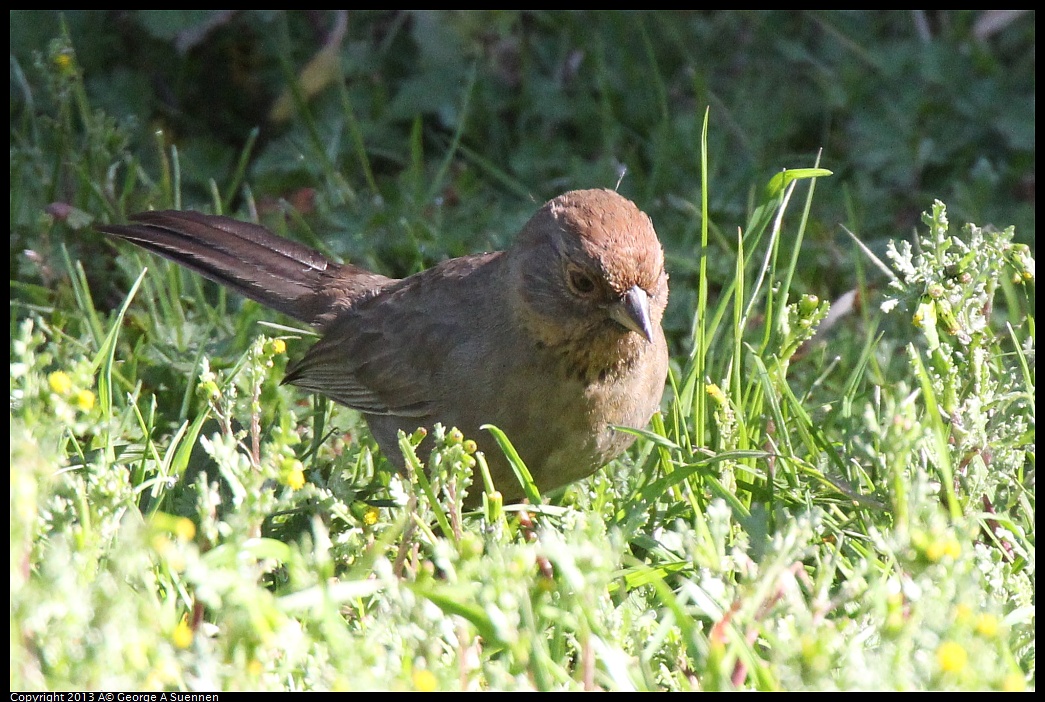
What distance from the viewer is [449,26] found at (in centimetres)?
686

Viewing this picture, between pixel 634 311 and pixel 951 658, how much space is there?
1686mm

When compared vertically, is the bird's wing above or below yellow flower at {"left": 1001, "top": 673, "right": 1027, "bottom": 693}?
below

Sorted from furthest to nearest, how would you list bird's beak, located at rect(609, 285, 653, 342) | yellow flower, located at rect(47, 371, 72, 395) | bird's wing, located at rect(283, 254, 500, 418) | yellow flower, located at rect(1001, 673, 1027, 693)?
bird's wing, located at rect(283, 254, 500, 418) < bird's beak, located at rect(609, 285, 653, 342) < yellow flower, located at rect(47, 371, 72, 395) < yellow flower, located at rect(1001, 673, 1027, 693)

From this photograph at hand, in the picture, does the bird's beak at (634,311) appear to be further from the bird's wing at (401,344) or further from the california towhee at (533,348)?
the bird's wing at (401,344)

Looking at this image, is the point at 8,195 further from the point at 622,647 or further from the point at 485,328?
the point at 622,647

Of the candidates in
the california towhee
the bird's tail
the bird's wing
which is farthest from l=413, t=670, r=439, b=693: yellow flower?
the bird's tail

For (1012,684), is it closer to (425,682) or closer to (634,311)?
(425,682)

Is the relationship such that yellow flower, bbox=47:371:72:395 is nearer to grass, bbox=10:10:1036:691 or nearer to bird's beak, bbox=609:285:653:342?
grass, bbox=10:10:1036:691

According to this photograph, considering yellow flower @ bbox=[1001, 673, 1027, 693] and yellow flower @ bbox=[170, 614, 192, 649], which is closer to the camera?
yellow flower @ bbox=[1001, 673, 1027, 693]

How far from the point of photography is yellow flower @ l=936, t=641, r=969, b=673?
250 cm

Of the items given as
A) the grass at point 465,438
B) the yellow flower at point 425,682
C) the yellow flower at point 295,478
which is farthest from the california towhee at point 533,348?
the yellow flower at point 425,682

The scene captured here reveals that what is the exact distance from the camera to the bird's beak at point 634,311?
3.89m

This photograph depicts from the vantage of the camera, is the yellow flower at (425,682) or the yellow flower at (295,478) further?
the yellow flower at (295,478)

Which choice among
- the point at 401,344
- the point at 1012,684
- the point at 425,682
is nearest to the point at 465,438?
the point at 401,344
